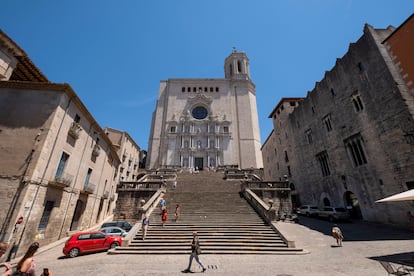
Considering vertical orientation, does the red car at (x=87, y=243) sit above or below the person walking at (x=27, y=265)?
below

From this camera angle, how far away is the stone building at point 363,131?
540 inches

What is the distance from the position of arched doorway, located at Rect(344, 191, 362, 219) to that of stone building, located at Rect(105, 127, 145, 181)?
30.6 metres

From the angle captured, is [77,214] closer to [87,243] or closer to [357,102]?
[87,243]

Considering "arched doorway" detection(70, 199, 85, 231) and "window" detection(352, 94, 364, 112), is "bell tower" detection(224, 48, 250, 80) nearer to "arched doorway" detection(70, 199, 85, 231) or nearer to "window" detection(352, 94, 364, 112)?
"window" detection(352, 94, 364, 112)

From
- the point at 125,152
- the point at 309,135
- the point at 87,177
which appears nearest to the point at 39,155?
the point at 87,177

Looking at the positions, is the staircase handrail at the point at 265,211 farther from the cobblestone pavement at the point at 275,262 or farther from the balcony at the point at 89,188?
the balcony at the point at 89,188

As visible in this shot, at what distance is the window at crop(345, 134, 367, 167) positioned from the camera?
17.2 meters

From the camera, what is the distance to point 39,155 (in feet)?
38.0

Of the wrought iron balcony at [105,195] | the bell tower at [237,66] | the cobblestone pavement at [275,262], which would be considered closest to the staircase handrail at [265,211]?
the cobblestone pavement at [275,262]

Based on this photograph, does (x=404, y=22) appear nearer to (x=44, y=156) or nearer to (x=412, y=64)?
(x=412, y=64)

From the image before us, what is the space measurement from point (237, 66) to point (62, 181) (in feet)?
146

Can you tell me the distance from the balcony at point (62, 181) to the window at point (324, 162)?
85.4ft

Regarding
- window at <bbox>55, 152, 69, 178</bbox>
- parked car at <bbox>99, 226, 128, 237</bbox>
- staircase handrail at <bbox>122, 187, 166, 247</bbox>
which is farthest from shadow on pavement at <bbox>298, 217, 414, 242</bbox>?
window at <bbox>55, 152, 69, 178</bbox>

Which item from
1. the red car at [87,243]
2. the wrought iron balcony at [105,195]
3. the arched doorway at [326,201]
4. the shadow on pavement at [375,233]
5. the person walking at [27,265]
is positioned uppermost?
the wrought iron balcony at [105,195]
